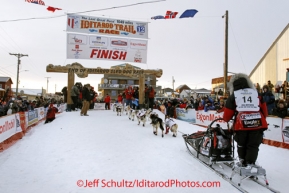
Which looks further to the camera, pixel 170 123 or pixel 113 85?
pixel 113 85

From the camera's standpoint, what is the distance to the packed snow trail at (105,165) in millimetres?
3963

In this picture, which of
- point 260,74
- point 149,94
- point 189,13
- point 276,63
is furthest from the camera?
point 260,74

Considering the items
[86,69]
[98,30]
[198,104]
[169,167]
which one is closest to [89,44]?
[98,30]

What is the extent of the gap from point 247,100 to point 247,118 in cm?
30

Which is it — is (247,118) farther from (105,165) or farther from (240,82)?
(105,165)

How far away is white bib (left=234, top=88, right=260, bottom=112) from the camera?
3.84 metres

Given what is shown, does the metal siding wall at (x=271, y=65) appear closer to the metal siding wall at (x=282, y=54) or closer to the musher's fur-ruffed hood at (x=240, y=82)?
the metal siding wall at (x=282, y=54)

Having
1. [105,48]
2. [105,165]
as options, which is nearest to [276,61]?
[105,48]

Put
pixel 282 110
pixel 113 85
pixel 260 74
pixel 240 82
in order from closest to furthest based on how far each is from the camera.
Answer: pixel 240 82, pixel 282 110, pixel 260 74, pixel 113 85

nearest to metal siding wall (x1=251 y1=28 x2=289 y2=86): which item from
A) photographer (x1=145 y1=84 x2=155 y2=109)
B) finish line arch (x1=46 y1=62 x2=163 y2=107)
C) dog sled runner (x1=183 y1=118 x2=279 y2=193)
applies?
finish line arch (x1=46 y1=62 x2=163 y2=107)

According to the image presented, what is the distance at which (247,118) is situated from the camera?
3824 millimetres

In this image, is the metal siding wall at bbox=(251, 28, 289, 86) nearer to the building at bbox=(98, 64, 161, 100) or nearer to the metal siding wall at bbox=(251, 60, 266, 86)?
the metal siding wall at bbox=(251, 60, 266, 86)

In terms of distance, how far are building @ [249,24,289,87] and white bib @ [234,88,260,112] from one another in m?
15.3

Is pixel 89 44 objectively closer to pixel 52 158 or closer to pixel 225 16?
pixel 225 16
